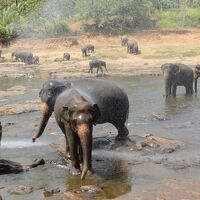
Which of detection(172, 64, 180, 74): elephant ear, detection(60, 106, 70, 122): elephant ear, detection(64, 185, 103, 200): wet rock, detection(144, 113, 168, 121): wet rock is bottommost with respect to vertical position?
detection(144, 113, 168, 121): wet rock

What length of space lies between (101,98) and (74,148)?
2.08m

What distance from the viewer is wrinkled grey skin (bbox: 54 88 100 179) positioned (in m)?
8.27

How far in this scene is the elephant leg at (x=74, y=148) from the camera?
29.0 feet

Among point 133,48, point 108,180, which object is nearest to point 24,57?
point 133,48

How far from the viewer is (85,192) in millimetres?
7895

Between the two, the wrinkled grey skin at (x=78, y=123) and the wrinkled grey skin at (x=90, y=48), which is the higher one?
the wrinkled grey skin at (x=78, y=123)

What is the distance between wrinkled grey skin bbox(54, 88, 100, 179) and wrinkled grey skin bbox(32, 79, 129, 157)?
1.42m

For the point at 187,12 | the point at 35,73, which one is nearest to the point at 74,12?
the point at 187,12

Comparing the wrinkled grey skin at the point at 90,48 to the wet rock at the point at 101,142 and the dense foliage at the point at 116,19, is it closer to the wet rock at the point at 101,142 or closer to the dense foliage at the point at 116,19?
the dense foliage at the point at 116,19

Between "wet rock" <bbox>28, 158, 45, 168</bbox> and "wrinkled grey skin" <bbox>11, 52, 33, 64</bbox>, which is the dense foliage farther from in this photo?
"wet rock" <bbox>28, 158, 45, 168</bbox>

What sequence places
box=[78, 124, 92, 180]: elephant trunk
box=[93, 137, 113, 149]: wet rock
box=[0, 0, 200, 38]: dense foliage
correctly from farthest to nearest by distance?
box=[0, 0, 200, 38]: dense foliage < box=[93, 137, 113, 149]: wet rock < box=[78, 124, 92, 180]: elephant trunk

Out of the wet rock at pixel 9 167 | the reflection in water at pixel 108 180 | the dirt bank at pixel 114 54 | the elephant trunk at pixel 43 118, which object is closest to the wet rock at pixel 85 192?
the reflection in water at pixel 108 180

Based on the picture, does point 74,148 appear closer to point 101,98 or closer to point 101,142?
point 101,98

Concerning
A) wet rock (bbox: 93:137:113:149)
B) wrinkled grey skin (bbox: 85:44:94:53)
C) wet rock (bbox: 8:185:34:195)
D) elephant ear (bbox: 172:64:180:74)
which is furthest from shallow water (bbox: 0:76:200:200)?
wrinkled grey skin (bbox: 85:44:94:53)
